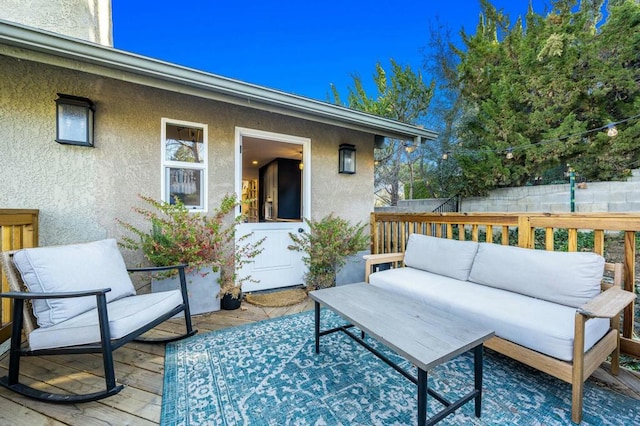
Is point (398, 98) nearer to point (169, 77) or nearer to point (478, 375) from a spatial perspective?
point (169, 77)

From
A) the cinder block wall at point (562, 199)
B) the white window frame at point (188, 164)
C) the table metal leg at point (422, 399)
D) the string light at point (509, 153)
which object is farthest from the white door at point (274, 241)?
the cinder block wall at point (562, 199)

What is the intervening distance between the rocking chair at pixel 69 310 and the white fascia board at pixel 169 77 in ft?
5.20

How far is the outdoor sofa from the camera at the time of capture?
1.55 m

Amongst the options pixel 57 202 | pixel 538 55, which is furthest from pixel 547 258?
pixel 538 55

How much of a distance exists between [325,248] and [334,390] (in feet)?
7.12

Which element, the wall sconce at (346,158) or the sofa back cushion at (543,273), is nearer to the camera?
the sofa back cushion at (543,273)

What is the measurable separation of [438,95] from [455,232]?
5960 millimetres

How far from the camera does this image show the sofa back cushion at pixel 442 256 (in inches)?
105

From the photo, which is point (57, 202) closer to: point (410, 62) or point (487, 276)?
point (487, 276)

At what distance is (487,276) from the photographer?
7.93ft

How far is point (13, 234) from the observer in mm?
2369

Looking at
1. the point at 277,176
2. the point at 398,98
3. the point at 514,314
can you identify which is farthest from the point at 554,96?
the point at 514,314

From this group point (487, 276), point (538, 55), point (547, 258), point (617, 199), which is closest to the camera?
point (547, 258)

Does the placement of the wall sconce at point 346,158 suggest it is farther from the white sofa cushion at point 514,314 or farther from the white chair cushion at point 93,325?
the white chair cushion at point 93,325
